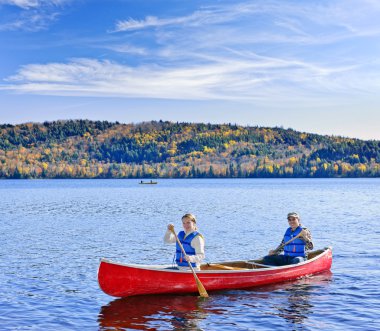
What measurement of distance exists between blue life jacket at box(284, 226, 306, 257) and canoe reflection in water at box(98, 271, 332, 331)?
154 centimetres

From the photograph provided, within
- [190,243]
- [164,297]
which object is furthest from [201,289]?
[190,243]

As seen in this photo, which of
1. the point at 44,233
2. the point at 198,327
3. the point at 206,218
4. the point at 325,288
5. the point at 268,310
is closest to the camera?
the point at 198,327

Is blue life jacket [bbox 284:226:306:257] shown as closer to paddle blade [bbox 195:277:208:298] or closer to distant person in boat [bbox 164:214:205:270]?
distant person in boat [bbox 164:214:205:270]

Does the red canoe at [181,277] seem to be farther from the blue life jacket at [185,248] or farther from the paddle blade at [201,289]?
the blue life jacket at [185,248]

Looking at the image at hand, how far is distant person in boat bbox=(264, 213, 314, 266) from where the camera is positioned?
62.7 feet

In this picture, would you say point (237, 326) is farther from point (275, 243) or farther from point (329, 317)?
point (275, 243)

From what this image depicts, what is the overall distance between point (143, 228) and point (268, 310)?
960 inches

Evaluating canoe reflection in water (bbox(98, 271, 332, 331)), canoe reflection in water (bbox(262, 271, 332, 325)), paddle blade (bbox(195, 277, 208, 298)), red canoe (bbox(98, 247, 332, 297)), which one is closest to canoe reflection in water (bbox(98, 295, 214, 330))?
canoe reflection in water (bbox(98, 271, 332, 331))

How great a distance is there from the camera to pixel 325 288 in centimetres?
A: 1853

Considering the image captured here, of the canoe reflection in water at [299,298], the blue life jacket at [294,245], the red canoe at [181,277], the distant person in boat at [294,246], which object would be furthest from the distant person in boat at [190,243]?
the blue life jacket at [294,245]

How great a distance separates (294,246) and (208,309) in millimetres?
5010

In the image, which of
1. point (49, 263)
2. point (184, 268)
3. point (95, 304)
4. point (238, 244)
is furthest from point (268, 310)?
point (238, 244)

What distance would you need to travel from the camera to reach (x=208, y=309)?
15.9 m

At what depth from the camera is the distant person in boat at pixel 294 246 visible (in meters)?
19.1
